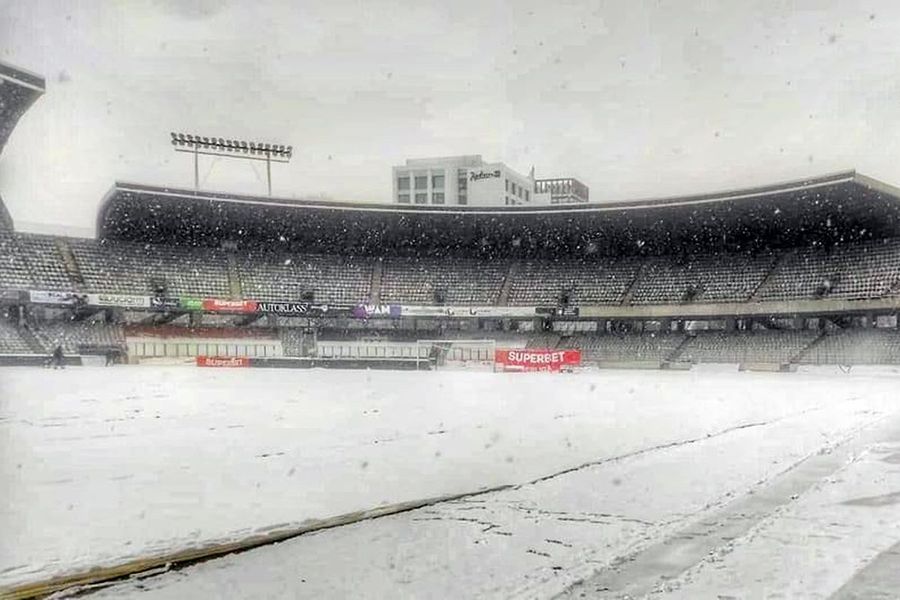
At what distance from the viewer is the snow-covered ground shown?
613 cm

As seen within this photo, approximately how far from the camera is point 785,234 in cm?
4972

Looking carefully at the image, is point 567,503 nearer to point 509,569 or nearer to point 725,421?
point 509,569

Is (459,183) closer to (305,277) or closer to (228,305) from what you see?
(305,277)

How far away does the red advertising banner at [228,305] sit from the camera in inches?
2006

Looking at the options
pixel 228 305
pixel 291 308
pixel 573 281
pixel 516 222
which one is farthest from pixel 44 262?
pixel 573 281

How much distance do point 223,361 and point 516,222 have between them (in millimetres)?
21649

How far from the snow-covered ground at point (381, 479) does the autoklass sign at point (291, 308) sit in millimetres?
29575

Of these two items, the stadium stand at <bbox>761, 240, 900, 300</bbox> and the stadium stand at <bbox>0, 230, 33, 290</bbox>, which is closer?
the stadium stand at <bbox>761, 240, 900, 300</bbox>

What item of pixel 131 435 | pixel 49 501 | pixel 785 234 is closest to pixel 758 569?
pixel 49 501

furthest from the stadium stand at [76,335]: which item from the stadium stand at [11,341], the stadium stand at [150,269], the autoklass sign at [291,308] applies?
the autoklass sign at [291,308]

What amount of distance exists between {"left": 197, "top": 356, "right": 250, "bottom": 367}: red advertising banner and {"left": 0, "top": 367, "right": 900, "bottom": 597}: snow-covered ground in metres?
23.4

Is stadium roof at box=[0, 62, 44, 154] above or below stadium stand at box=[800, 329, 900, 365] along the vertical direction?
above

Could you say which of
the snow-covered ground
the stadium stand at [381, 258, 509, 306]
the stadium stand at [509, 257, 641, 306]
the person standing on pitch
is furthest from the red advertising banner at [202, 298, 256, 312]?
the snow-covered ground

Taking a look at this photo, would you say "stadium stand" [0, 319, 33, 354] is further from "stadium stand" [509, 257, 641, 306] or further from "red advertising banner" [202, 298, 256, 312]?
"stadium stand" [509, 257, 641, 306]
